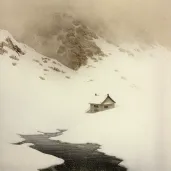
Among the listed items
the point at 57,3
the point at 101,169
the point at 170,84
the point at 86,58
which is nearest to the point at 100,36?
the point at 86,58

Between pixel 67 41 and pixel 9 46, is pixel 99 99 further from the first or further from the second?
pixel 9 46

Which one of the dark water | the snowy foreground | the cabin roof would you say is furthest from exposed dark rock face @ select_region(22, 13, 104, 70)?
the dark water

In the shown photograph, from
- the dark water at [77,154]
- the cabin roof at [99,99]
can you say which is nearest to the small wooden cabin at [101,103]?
the cabin roof at [99,99]

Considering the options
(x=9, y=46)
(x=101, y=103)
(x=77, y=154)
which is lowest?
(x=77, y=154)

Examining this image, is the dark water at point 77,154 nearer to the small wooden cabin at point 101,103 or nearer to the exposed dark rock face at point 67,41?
the small wooden cabin at point 101,103

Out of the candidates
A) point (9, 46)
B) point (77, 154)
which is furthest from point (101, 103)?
point (9, 46)

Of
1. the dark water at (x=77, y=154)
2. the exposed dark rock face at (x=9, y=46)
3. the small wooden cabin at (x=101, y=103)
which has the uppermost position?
the exposed dark rock face at (x=9, y=46)
